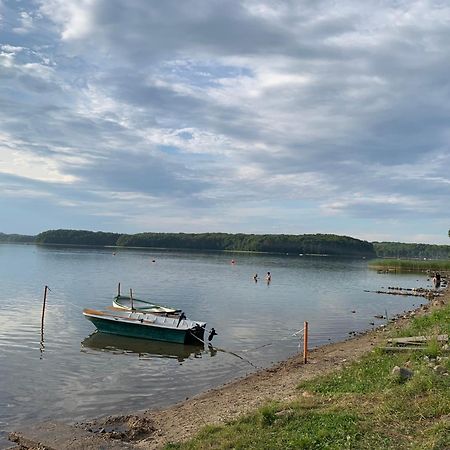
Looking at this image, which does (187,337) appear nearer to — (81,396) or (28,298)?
(81,396)

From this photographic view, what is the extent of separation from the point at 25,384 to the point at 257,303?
2598cm

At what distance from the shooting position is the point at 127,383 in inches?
669

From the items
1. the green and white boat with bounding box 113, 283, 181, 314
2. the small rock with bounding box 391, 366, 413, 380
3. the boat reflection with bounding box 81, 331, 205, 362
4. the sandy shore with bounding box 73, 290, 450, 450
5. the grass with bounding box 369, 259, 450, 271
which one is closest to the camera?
the small rock with bounding box 391, 366, 413, 380

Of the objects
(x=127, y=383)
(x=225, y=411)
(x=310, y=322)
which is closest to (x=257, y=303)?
(x=310, y=322)

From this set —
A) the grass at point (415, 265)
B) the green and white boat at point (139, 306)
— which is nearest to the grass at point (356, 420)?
the green and white boat at point (139, 306)

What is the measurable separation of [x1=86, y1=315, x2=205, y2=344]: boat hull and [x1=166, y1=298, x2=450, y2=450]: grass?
1301 cm

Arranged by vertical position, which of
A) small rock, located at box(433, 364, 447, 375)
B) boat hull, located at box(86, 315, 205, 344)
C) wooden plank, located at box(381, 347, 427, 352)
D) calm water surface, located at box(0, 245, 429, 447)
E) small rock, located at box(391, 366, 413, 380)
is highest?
small rock, located at box(433, 364, 447, 375)

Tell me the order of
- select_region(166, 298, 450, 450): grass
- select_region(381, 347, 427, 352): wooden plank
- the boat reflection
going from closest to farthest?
select_region(166, 298, 450, 450): grass
select_region(381, 347, 427, 352): wooden plank
the boat reflection

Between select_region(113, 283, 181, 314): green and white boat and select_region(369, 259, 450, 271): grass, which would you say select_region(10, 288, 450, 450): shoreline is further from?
select_region(369, 259, 450, 271): grass

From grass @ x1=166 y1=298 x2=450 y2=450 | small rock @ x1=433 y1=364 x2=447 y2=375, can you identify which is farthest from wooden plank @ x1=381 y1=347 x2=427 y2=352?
small rock @ x1=433 y1=364 x2=447 y2=375

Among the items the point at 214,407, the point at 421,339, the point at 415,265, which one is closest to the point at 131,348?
the point at 214,407

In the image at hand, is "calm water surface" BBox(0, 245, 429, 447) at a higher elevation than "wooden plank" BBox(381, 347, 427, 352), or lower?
lower

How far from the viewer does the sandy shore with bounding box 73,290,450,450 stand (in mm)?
11062

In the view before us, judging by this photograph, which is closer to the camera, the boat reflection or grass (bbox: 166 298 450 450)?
grass (bbox: 166 298 450 450)
